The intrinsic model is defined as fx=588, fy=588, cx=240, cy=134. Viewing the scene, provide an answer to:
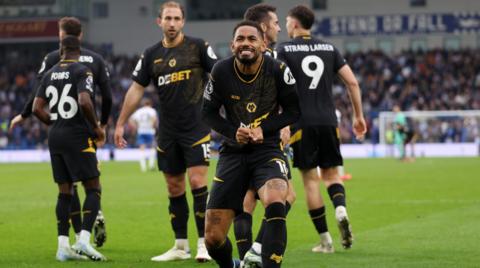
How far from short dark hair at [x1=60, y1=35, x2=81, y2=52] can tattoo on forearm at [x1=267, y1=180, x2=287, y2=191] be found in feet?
9.20

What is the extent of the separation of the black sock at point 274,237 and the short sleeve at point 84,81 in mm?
2531

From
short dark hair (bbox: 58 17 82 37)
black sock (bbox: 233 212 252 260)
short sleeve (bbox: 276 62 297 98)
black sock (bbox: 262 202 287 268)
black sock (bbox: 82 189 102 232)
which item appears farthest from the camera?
short dark hair (bbox: 58 17 82 37)

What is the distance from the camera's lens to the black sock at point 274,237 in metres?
3.86

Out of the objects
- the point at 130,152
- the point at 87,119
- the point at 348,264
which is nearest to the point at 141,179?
the point at 87,119

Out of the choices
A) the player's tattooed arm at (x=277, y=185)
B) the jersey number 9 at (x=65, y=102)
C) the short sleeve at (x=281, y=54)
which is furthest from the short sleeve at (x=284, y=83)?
the jersey number 9 at (x=65, y=102)

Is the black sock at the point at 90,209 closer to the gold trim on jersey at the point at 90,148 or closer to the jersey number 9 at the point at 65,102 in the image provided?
the gold trim on jersey at the point at 90,148

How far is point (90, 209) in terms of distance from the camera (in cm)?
566

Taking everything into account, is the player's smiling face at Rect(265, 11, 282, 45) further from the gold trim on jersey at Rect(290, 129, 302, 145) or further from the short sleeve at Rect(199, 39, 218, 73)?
the gold trim on jersey at Rect(290, 129, 302, 145)

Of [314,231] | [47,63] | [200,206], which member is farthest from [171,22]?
[314,231]

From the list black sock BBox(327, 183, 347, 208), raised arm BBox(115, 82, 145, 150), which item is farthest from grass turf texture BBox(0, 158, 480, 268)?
raised arm BBox(115, 82, 145, 150)

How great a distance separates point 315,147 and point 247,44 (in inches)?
76.2

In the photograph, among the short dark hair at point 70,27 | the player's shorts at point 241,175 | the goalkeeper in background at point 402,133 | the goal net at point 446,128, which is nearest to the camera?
the player's shorts at point 241,175

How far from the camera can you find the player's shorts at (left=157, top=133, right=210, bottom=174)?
5.67 m

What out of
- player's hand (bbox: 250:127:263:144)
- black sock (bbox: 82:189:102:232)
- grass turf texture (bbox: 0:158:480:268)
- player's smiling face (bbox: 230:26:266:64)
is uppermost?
player's smiling face (bbox: 230:26:266:64)
